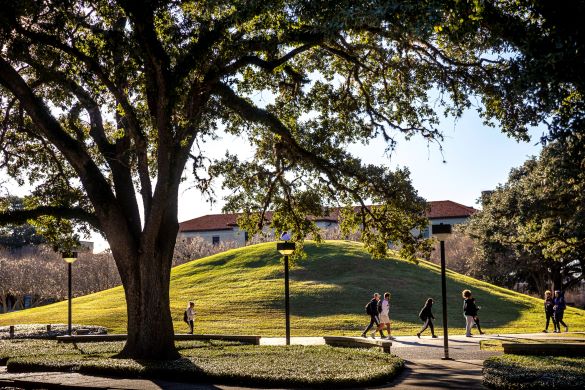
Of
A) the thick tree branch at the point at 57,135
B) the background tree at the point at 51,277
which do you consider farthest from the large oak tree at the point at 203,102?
the background tree at the point at 51,277

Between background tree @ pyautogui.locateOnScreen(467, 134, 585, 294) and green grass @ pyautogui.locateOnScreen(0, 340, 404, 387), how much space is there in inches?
235

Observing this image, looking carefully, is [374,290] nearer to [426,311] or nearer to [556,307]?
[556,307]

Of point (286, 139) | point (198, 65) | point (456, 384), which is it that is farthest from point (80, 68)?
point (456, 384)

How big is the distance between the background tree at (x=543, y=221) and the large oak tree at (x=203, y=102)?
9.31ft

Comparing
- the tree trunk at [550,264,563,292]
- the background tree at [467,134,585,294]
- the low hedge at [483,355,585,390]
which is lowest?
the low hedge at [483,355,585,390]

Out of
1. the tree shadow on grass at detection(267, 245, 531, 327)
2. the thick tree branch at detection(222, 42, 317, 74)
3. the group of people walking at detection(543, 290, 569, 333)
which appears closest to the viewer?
the thick tree branch at detection(222, 42, 317, 74)

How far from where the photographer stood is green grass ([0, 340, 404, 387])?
13633 mm

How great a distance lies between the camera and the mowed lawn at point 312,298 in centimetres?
3947

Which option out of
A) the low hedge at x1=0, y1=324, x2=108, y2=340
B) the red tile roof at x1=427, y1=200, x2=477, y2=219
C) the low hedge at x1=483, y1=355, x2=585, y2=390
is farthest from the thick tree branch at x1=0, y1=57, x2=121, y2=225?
the red tile roof at x1=427, y1=200, x2=477, y2=219

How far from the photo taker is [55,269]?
75125mm

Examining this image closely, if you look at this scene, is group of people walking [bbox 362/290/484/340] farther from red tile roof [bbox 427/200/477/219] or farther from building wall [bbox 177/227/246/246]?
building wall [bbox 177/227/246/246]

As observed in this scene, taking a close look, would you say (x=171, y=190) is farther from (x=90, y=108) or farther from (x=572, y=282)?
(x=572, y=282)

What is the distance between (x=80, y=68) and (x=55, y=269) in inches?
2402

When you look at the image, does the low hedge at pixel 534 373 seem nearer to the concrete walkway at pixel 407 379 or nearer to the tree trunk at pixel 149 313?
the concrete walkway at pixel 407 379
